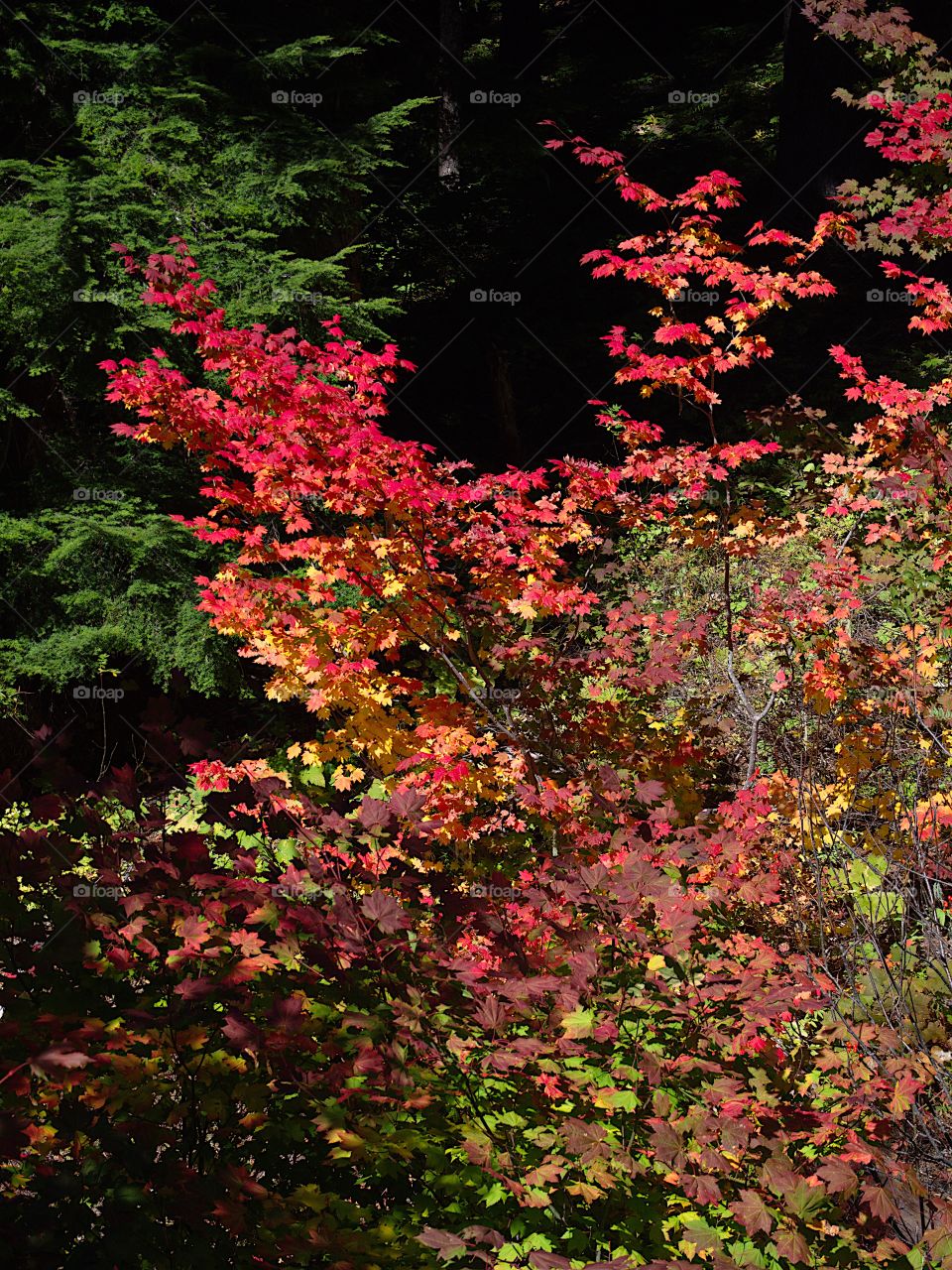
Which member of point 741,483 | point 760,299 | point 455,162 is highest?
point 455,162

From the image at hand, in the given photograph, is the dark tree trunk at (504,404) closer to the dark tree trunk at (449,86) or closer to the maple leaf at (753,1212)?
the dark tree trunk at (449,86)

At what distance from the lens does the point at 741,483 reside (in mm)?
9234

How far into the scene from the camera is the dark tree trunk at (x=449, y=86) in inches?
431

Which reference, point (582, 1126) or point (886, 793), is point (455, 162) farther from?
point (582, 1126)

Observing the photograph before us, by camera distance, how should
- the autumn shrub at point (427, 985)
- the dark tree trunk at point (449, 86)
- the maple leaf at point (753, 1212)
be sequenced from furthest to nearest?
the dark tree trunk at point (449, 86), the maple leaf at point (753, 1212), the autumn shrub at point (427, 985)

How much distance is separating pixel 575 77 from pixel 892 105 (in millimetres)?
10356

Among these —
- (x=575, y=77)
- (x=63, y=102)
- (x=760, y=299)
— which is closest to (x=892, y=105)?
(x=760, y=299)

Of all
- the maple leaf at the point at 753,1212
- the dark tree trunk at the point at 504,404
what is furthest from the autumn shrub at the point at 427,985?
the dark tree trunk at the point at 504,404

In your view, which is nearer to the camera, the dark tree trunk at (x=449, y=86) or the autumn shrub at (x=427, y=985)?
the autumn shrub at (x=427, y=985)

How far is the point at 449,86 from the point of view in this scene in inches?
469

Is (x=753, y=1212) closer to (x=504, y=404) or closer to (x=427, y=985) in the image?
(x=427, y=985)

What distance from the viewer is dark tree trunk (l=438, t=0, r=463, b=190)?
11.0m

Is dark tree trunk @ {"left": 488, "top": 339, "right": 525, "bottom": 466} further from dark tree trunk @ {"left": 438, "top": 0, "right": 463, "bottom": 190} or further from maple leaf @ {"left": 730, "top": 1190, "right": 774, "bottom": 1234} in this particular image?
maple leaf @ {"left": 730, "top": 1190, "right": 774, "bottom": 1234}

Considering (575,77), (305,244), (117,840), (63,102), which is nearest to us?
(117,840)
